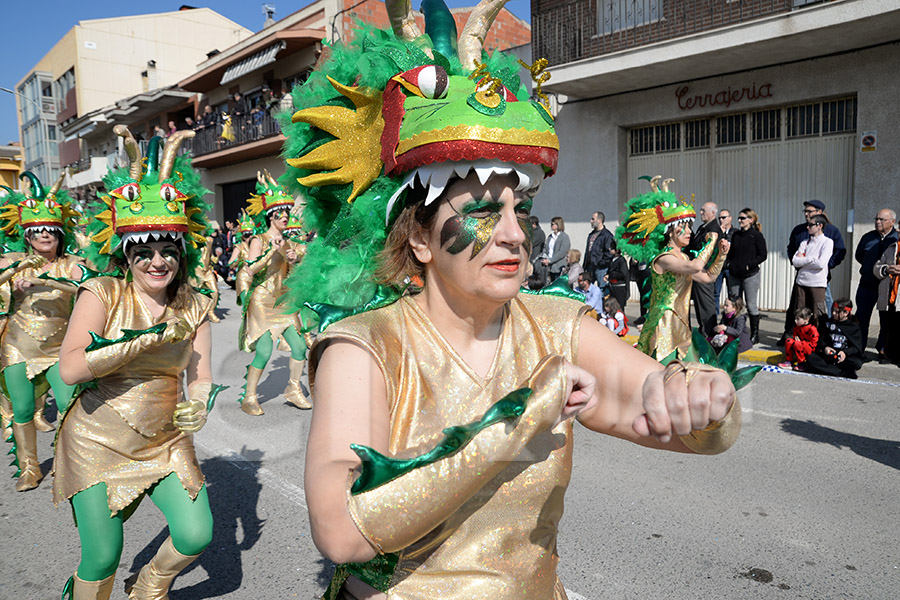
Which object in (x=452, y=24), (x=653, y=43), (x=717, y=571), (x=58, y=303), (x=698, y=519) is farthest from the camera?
(x=653, y=43)

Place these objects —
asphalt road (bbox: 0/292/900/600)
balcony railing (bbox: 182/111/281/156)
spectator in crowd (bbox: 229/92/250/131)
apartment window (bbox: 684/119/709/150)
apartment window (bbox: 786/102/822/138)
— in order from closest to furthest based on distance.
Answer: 1. asphalt road (bbox: 0/292/900/600)
2. apartment window (bbox: 786/102/822/138)
3. apartment window (bbox: 684/119/709/150)
4. balcony railing (bbox: 182/111/281/156)
5. spectator in crowd (bbox: 229/92/250/131)

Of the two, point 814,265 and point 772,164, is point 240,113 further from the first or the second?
point 814,265

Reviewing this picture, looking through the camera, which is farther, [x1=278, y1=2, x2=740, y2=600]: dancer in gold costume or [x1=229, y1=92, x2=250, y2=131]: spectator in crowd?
[x1=229, y1=92, x2=250, y2=131]: spectator in crowd

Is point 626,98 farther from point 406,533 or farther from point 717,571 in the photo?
point 406,533

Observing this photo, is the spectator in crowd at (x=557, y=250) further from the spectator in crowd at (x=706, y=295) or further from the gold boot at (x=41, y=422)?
the gold boot at (x=41, y=422)

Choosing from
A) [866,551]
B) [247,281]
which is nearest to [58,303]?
[247,281]

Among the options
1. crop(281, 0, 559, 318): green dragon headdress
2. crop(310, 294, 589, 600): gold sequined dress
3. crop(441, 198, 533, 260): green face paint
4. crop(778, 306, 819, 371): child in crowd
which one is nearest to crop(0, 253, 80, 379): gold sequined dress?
crop(281, 0, 559, 318): green dragon headdress

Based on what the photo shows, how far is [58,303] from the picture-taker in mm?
5859

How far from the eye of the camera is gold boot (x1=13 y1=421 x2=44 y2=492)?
197 inches

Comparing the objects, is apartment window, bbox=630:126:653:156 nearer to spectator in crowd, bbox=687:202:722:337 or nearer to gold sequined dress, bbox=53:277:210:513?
spectator in crowd, bbox=687:202:722:337

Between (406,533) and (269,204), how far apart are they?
24.6 feet

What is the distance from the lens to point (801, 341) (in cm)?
810

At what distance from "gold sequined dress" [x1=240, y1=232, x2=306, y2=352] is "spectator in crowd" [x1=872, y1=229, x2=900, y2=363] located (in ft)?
21.1

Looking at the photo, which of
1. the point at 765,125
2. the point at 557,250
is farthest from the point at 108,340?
the point at 765,125
